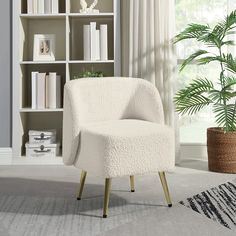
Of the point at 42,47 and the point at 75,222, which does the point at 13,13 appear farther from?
the point at 75,222

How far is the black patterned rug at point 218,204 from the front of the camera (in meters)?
2.47

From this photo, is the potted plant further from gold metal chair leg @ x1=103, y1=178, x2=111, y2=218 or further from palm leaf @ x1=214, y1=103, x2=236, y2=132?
gold metal chair leg @ x1=103, y1=178, x2=111, y2=218

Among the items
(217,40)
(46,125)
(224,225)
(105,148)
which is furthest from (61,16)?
(224,225)

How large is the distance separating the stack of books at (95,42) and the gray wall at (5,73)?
0.62m

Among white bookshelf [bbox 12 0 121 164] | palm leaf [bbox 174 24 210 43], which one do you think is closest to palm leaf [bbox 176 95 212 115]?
palm leaf [bbox 174 24 210 43]

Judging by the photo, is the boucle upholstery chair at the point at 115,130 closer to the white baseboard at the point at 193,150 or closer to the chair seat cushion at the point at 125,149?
the chair seat cushion at the point at 125,149

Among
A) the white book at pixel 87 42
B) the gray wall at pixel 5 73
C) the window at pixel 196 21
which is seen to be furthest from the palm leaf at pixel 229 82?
the gray wall at pixel 5 73

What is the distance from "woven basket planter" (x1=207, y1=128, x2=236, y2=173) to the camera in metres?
3.54

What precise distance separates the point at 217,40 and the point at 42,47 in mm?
1441

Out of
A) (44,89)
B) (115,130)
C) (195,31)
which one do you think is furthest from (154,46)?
(115,130)

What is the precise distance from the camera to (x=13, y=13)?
3.83 m

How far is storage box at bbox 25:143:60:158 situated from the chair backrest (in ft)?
3.86

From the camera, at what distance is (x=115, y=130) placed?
2.57 m

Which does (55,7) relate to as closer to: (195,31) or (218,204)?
(195,31)
